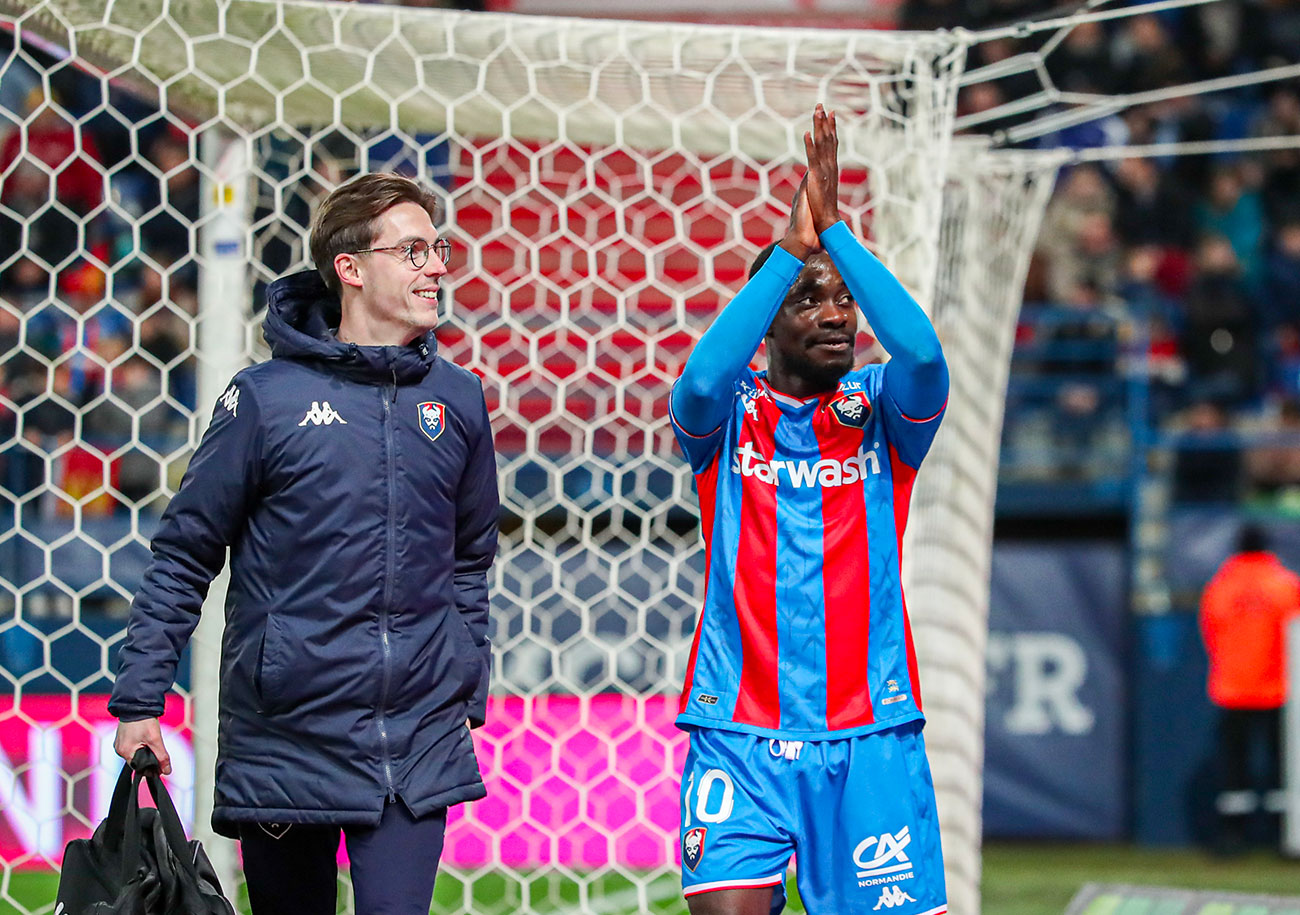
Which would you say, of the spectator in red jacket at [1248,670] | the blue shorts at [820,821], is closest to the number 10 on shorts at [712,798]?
the blue shorts at [820,821]

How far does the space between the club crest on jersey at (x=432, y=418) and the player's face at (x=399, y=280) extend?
144mm

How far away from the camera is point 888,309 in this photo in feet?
9.01

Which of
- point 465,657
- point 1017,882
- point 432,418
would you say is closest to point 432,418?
point 432,418

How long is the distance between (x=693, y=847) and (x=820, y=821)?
230 millimetres

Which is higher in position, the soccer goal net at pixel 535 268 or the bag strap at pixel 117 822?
the soccer goal net at pixel 535 268

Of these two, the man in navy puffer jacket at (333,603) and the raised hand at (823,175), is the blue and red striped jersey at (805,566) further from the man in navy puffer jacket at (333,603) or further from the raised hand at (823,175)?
the man in navy puffer jacket at (333,603)

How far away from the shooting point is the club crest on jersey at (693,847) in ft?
9.11

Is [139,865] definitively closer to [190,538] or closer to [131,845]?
[131,845]

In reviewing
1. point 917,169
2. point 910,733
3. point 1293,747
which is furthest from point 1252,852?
point 910,733

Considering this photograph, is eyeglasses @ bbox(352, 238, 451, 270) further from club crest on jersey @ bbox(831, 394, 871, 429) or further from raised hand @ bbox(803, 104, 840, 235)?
club crest on jersey @ bbox(831, 394, 871, 429)

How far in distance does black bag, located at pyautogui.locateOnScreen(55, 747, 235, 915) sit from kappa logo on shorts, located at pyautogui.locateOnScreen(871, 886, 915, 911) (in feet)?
3.73

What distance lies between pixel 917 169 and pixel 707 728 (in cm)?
199

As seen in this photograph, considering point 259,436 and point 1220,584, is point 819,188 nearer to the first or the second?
point 259,436

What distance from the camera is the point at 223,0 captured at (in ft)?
12.8
